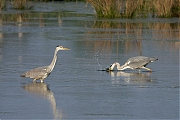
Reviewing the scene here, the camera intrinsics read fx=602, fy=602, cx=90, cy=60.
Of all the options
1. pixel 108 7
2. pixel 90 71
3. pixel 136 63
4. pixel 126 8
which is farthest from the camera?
pixel 126 8

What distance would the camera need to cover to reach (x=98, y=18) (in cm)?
2467

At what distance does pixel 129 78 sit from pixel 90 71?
3.30ft

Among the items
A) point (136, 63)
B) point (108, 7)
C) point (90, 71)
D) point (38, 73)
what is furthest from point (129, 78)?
point (108, 7)

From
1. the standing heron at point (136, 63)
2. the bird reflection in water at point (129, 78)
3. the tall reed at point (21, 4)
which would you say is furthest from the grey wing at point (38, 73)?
the tall reed at point (21, 4)

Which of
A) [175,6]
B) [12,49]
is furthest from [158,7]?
[12,49]

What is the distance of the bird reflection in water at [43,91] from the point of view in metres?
8.41

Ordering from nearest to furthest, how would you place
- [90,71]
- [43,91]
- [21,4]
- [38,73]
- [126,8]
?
[43,91], [38,73], [90,71], [126,8], [21,4]

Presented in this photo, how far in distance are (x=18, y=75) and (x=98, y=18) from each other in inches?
537

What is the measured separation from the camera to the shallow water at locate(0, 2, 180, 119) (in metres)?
8.23

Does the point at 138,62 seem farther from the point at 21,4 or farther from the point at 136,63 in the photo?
the point at 21,4

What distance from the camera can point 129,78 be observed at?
36.8 feet

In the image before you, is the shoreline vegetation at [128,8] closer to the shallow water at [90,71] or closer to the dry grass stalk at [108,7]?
the dry grass stalk at [108,7]

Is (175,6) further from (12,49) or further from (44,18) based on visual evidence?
(12,49)

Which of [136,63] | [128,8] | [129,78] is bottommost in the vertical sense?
[129,78]
